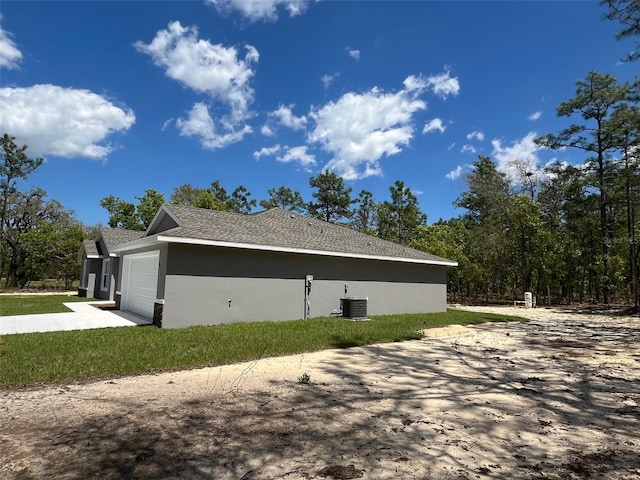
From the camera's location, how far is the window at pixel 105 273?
18216 millimetres

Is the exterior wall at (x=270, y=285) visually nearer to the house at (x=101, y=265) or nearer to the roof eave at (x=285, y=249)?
the roof eave at (x=285, y=249)

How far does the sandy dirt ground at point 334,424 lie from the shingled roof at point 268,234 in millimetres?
4930

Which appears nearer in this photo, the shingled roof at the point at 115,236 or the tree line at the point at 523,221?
the shingled roof at the point at 115,236

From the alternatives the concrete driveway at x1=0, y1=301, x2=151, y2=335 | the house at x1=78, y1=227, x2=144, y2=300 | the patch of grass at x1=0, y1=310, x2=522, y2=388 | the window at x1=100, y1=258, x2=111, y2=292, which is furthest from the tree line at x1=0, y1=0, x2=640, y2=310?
the concrete driveway at x1=0, y1=301, x2=151, y2=335

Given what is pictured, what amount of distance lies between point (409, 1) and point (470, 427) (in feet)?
36.7

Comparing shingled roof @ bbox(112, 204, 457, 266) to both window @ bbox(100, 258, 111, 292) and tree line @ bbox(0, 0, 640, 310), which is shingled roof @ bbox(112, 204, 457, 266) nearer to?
window @ bbox(100, 258, 111, 292)

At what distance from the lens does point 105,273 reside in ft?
61.6

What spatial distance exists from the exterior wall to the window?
10.5 meters

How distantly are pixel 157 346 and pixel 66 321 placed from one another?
4.97 m

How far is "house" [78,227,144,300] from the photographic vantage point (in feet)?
58.8

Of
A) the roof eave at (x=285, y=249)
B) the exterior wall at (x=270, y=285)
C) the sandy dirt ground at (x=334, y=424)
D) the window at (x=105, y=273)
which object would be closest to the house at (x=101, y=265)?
the window at (x=105, y=273)

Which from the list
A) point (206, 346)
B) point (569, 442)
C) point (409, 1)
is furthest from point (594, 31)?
point (206, 346)

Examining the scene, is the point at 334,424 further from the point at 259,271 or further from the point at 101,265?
the point at 101,265

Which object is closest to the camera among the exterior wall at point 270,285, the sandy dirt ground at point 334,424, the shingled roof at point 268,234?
the sandy dirt ground at point 334,424
